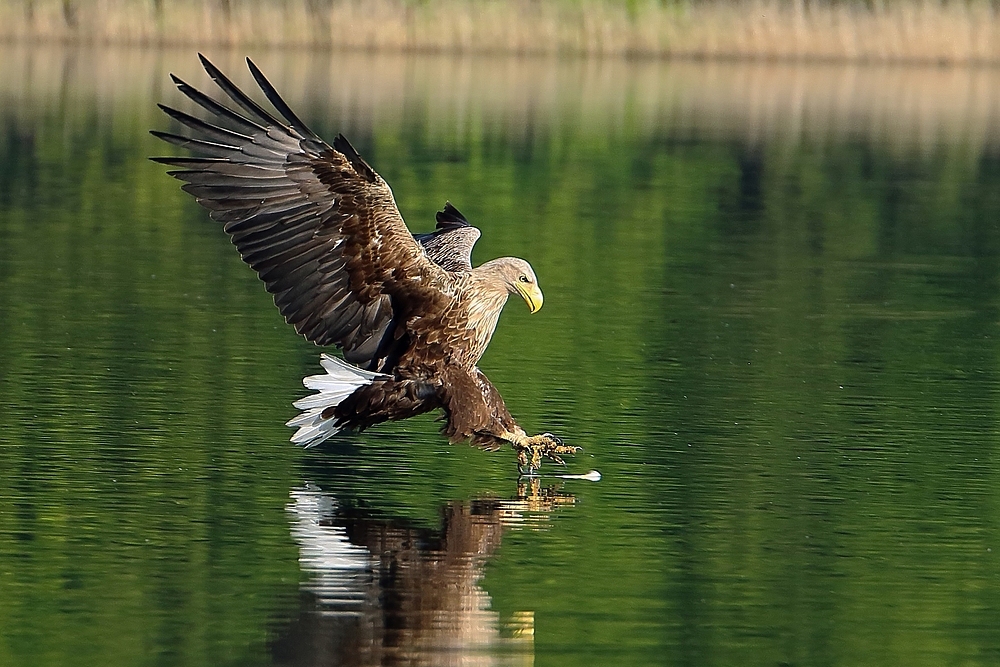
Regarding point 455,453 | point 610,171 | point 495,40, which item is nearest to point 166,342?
point 455,453

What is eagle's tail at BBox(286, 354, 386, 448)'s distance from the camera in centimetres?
877

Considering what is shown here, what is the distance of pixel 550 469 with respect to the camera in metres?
9.22

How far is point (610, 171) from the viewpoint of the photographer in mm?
23547

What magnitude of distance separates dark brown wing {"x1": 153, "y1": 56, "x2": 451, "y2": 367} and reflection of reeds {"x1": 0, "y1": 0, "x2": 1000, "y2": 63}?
24.6 m

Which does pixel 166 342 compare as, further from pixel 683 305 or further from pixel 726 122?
pixel 726 122

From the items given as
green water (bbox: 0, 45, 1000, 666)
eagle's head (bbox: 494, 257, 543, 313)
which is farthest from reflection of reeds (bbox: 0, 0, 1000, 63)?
eagle's head (bbox: 494, 257, 543, 313)

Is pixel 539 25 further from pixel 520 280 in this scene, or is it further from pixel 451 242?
pixel 520 280

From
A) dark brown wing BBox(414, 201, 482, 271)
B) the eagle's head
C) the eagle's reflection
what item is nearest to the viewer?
the eagle's reflection

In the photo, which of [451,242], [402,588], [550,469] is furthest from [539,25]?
[402,588]

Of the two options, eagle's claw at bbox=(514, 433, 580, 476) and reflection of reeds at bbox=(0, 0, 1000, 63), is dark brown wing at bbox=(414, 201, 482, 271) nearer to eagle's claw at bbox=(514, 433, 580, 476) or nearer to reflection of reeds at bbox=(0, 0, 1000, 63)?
eagle's claw at bbox=(514, 433, 580, 476)

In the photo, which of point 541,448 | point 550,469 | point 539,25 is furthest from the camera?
point 539,25

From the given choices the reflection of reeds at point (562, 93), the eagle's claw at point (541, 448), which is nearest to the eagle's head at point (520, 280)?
the eagle's claw at point (541, 448)

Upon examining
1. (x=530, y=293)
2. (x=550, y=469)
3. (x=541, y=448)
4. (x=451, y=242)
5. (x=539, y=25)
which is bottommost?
(x=550, y=469)

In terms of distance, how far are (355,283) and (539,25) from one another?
27175mm
